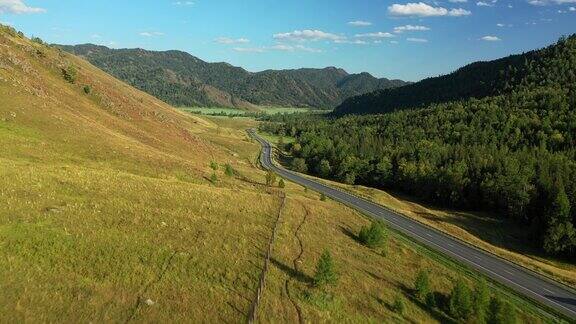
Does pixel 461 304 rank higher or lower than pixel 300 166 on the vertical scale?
higher

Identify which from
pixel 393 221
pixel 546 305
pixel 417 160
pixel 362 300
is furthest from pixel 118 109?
pixel 417 160

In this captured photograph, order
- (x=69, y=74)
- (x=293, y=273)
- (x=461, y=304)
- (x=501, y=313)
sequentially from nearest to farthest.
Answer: (x=293, y=273) → (x=501, y=313) → (x=461, y=304) → (x=69, y=74)

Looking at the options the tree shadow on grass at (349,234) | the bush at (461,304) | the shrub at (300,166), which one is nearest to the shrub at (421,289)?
the bush at (461,304)

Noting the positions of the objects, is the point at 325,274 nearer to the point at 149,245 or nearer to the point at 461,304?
the point at 149,245

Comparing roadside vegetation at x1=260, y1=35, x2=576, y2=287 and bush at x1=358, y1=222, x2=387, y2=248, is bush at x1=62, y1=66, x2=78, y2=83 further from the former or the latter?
roadside vegetation at x1=260, y1=35, x2=576, y2=287

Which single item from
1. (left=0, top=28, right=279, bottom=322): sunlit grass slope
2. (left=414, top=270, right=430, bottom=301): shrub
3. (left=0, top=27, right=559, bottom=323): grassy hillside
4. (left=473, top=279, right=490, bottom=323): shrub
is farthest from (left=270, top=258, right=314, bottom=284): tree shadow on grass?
(left=473, top=279, right=490, bottom=323): shrub

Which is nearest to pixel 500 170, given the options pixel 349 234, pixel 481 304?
pixel 349 234

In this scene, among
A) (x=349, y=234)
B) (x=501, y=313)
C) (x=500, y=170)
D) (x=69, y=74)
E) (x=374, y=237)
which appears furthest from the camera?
(x=500, y=170)
